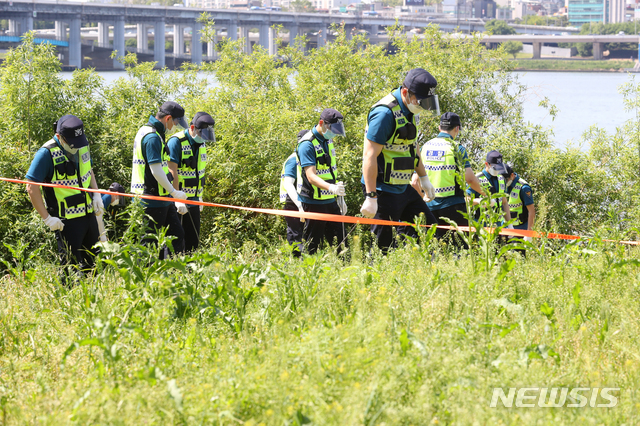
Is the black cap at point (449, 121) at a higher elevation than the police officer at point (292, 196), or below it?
higher

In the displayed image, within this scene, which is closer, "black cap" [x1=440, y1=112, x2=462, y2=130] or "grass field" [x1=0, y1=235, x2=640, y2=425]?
"grass field" [x1=0, y1=235, x2=640, y2=425]

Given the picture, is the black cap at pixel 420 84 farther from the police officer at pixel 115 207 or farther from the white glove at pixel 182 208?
the police officer at pixel 115 207

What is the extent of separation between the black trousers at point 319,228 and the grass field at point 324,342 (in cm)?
192

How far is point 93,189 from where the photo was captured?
5230 millimetres

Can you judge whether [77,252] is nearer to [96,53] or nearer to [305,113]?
[305,113]

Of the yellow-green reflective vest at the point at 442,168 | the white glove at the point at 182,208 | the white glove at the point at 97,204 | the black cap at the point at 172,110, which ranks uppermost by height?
the black cap at the point at 172,110

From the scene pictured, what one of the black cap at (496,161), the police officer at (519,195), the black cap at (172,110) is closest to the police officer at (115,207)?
the black cap at (172,110)

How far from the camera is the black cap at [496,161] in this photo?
6.76 m

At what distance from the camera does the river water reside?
32.7 ft

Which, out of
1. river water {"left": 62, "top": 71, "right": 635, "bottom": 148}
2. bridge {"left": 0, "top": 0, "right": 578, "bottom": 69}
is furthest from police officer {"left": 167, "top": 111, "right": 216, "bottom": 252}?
bridge {"left": 0, "top": 0, "right": 578, "bottom": 69}

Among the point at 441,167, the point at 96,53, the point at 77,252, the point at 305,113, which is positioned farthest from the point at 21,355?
the point at 96,53

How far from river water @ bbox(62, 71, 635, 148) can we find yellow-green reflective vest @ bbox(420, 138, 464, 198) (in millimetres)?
3972

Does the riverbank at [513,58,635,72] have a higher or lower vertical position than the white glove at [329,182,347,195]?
higher

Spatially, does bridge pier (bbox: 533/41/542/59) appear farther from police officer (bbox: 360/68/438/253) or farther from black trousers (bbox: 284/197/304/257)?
police officer (bbox: 360/68/438/253)
